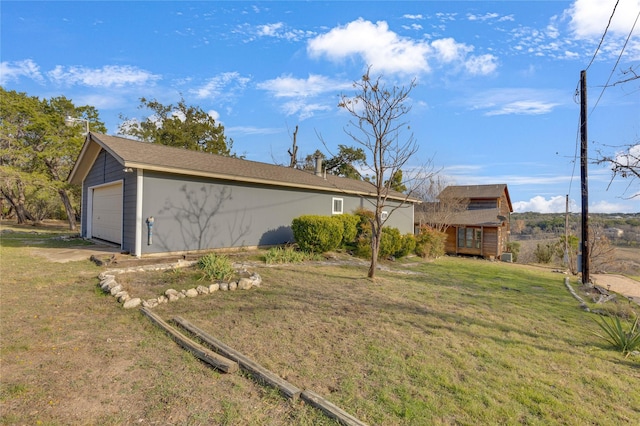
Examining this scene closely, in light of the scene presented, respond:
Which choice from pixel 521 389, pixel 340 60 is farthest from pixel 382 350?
pixel 340 60

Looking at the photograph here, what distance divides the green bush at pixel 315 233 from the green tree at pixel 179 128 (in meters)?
18.7

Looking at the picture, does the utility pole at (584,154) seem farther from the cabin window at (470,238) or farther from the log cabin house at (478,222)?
the cabin window at (470,238)

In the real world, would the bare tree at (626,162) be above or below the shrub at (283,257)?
above

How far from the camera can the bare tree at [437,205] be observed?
22.8 m

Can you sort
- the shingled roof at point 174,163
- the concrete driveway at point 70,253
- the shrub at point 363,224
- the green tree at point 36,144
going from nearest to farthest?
the concrete driveway at point 70,253, the shingled roof at point 174,163, the shrub at point 363,224, the green tree at point 36,144

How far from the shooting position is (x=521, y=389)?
3.08m

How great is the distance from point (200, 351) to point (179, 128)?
26430mm

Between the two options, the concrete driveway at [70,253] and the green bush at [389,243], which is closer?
the concrete driveway at [70,253]

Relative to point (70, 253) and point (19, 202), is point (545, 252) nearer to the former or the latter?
point (70, 253)

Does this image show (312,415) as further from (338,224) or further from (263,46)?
(263,46)

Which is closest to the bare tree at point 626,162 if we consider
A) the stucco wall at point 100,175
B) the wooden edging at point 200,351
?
the wooden edging at point 200,351

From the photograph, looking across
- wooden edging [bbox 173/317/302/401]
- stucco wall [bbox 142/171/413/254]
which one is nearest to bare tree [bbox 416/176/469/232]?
stucco wall [bbox 142/171/413/254]

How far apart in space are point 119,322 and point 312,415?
341cm

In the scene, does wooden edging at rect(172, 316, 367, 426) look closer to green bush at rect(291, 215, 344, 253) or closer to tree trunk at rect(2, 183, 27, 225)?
green bush at rect(291, 215, 344, 253)
